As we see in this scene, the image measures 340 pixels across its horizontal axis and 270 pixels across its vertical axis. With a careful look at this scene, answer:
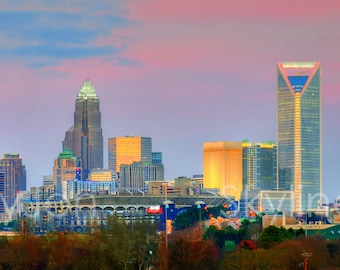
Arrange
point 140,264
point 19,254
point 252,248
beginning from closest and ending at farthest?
point 140,264, point 19,254, point 252,248

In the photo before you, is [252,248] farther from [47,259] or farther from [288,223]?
[288,223]

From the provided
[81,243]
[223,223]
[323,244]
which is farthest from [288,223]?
[81,243]

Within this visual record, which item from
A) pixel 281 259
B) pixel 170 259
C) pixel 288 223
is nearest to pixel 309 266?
pixel 281 259

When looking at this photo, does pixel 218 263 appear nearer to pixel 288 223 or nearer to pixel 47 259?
pixel 47 259

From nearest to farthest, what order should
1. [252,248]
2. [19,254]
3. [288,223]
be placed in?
1. [19,254]
2. [252,248]
3. [288,223]

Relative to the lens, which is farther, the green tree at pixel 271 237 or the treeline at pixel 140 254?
the green tree at pixel 271 237

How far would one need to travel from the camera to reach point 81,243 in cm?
9538

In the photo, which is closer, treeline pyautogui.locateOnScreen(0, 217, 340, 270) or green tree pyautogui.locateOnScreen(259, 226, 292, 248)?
treeline pyautogui.locateOnScreen(0, 217, 340, 270)

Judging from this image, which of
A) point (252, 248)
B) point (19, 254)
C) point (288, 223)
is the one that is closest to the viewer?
point (19, 254)

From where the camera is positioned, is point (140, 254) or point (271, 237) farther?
point (271, 237)

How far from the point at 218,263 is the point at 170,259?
176 inches

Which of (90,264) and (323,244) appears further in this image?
(323,244)

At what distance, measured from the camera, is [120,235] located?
8769 cm

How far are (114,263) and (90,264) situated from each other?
1.80 m
